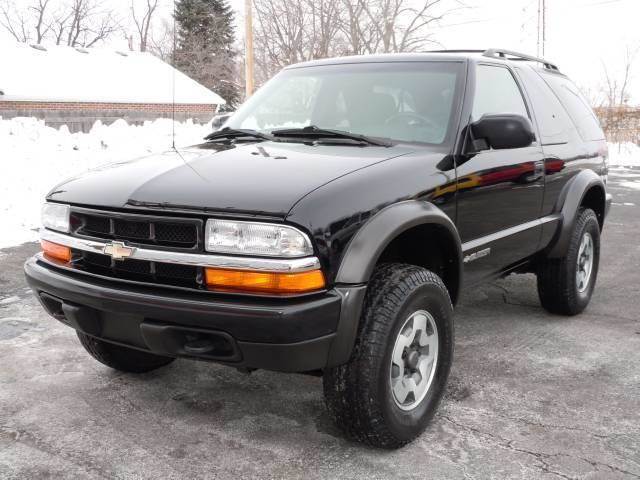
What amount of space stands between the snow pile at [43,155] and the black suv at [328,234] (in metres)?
4.17

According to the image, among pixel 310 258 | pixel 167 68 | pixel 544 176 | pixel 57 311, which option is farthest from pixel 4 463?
pixel 167 68

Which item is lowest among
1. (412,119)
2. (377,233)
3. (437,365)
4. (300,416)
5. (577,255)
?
(300,416)

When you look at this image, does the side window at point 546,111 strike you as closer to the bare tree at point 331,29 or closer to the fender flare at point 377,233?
the fender flare at point 377,233

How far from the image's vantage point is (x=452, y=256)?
335 centimetres

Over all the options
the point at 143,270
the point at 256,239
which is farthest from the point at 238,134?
the point at 256,239

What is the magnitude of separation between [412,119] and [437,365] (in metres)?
1.35

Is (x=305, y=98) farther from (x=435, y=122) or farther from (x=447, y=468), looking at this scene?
(x=447, y=468)

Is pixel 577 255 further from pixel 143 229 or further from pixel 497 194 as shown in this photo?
pixel 143 229

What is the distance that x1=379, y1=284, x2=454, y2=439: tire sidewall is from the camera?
2.74m

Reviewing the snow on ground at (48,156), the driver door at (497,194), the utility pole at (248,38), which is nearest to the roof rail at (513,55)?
the driver door at (497,194)

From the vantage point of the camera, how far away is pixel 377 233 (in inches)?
106

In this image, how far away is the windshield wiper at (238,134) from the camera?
371 centimetres

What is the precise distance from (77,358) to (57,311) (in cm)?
113

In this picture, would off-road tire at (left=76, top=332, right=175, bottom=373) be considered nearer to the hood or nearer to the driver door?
the hood
